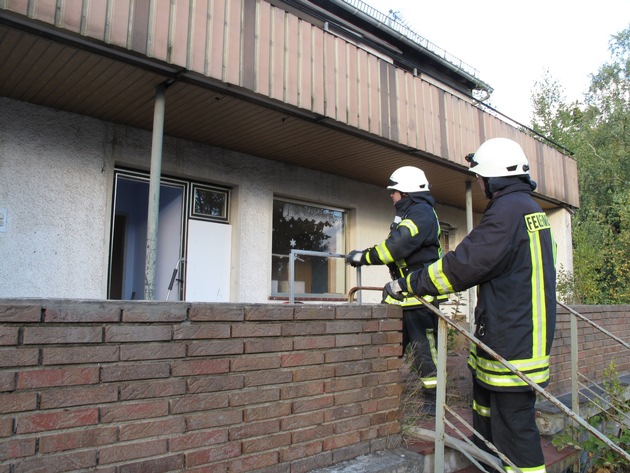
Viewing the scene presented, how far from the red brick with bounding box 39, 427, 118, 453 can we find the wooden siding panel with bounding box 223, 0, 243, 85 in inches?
139

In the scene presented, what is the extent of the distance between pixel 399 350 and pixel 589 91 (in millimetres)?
25509

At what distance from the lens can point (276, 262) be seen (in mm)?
7391

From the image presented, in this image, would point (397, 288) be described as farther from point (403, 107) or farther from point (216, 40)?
point (403, 107)

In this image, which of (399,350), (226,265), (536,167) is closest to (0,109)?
(226,265)

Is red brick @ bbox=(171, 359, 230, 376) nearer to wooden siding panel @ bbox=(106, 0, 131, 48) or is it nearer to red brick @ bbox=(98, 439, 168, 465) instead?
red brick @ bbox=(98, 439, 168, 465)

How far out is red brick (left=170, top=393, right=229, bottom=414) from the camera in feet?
7.07

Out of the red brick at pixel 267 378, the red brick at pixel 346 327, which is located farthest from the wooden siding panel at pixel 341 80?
the red brick at pixel 267 378

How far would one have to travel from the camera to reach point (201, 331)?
7.38 feet

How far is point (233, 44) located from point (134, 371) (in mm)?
3713

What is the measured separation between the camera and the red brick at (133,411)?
6.46 ft

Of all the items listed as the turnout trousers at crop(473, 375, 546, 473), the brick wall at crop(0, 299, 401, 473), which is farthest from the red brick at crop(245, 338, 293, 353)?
the turnout trousers at crop(473, 375, 546, 473)

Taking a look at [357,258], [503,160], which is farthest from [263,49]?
[503,160]

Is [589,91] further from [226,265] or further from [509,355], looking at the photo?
[509,355]

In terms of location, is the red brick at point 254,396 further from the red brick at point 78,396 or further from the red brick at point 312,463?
the red brick at point 78,396
